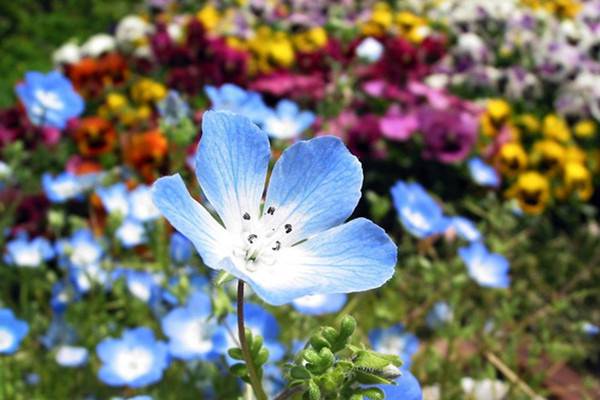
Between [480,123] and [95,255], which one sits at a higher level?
[480,123]

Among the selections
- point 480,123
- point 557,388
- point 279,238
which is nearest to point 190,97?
point 480,123

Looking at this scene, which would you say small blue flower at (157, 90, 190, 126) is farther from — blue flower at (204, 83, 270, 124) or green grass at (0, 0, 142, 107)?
green grass at (0, 0, 142, 107)

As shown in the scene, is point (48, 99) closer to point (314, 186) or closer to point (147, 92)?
point (147, 92)

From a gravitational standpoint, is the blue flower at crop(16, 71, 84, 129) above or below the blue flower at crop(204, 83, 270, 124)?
above

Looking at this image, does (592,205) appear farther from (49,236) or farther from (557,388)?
(49,236)

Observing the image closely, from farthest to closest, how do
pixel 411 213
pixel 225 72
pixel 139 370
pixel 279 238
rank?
pixel 225 72, pixel 411 213, pixel 139 370, pixel 279 238

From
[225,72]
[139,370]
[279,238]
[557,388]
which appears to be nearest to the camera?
[279,238]

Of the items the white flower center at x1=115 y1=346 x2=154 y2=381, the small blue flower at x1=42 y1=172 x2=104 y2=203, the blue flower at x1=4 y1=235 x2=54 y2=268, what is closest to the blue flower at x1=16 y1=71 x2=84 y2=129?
the small blue flower at x1=42 y1=172 x2=104 y2=203

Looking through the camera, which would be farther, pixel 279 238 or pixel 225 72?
pixel 225 72

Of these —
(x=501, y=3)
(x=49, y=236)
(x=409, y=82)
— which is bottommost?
(x=49, y=236)
